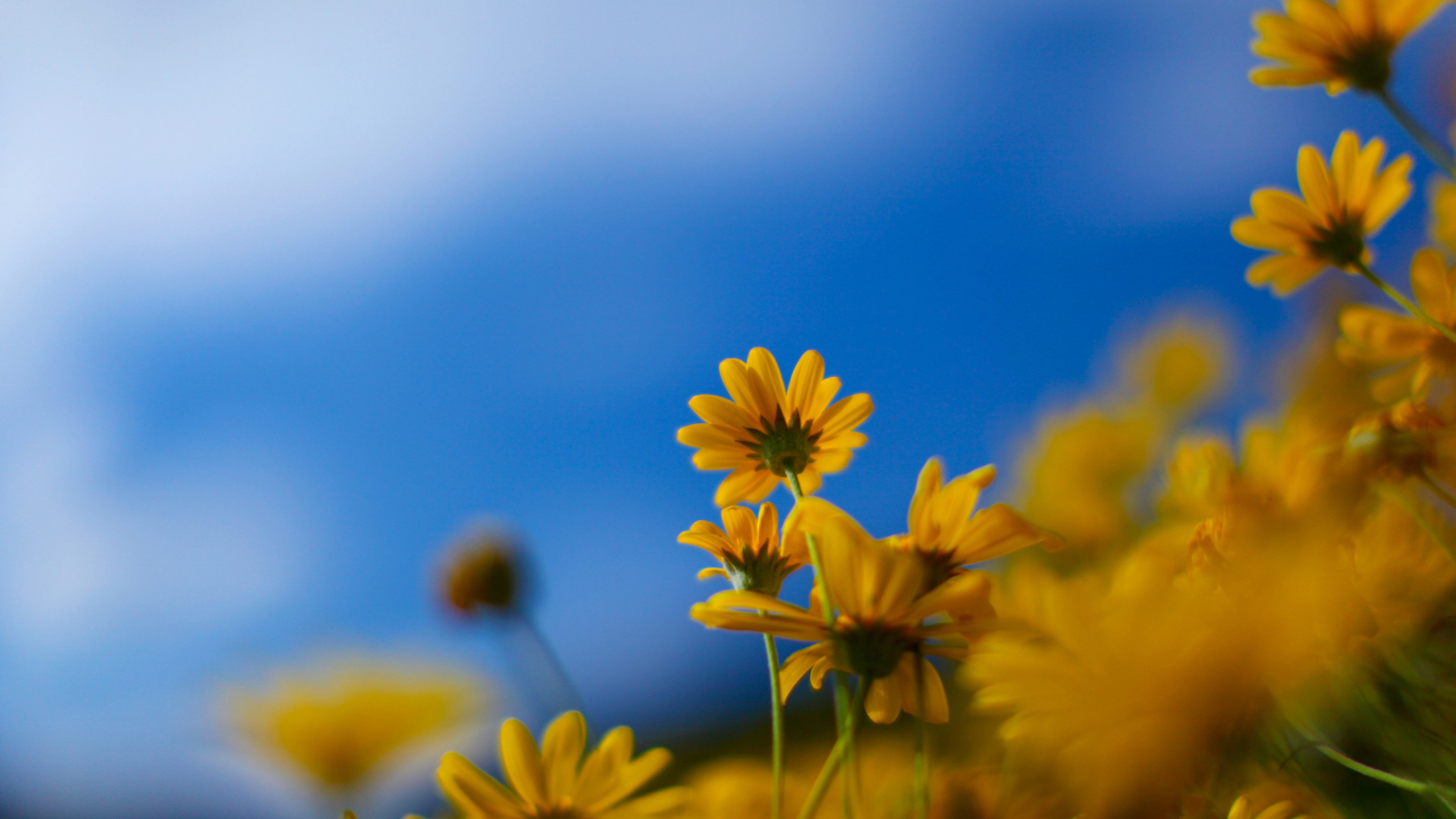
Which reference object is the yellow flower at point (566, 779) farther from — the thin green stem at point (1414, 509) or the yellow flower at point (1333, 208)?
the yellow flower at point (1333, 208)

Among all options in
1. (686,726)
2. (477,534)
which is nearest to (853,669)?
(477,534)

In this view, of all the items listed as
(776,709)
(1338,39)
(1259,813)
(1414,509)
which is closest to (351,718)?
(776,709)

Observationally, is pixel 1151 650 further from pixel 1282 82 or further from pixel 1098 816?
pixel 1282 82

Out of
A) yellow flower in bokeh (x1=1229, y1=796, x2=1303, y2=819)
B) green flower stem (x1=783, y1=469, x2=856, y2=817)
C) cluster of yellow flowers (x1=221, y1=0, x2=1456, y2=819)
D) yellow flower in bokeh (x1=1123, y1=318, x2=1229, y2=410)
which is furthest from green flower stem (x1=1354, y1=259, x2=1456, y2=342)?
yellow flower in bokeh (x1=1123, y1=318, x2=1229, y2=410)

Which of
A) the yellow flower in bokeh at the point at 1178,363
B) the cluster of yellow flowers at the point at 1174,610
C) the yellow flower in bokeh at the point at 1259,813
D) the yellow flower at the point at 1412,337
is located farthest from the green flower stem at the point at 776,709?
the yellow flower in bokeh at the point at 1178,363

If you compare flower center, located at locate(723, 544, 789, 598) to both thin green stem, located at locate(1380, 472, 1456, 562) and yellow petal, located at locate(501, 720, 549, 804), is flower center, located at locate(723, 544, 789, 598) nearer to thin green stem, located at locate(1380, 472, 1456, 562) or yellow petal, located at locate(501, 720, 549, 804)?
yellow petal, located at locate(501, 720, 549, 804)

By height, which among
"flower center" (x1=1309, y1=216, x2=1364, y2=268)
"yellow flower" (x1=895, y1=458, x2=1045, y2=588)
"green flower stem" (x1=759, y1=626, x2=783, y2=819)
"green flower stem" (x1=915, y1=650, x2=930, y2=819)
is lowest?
"green flower stem" (x1=915, y1=650, x2=930, y2=819)
